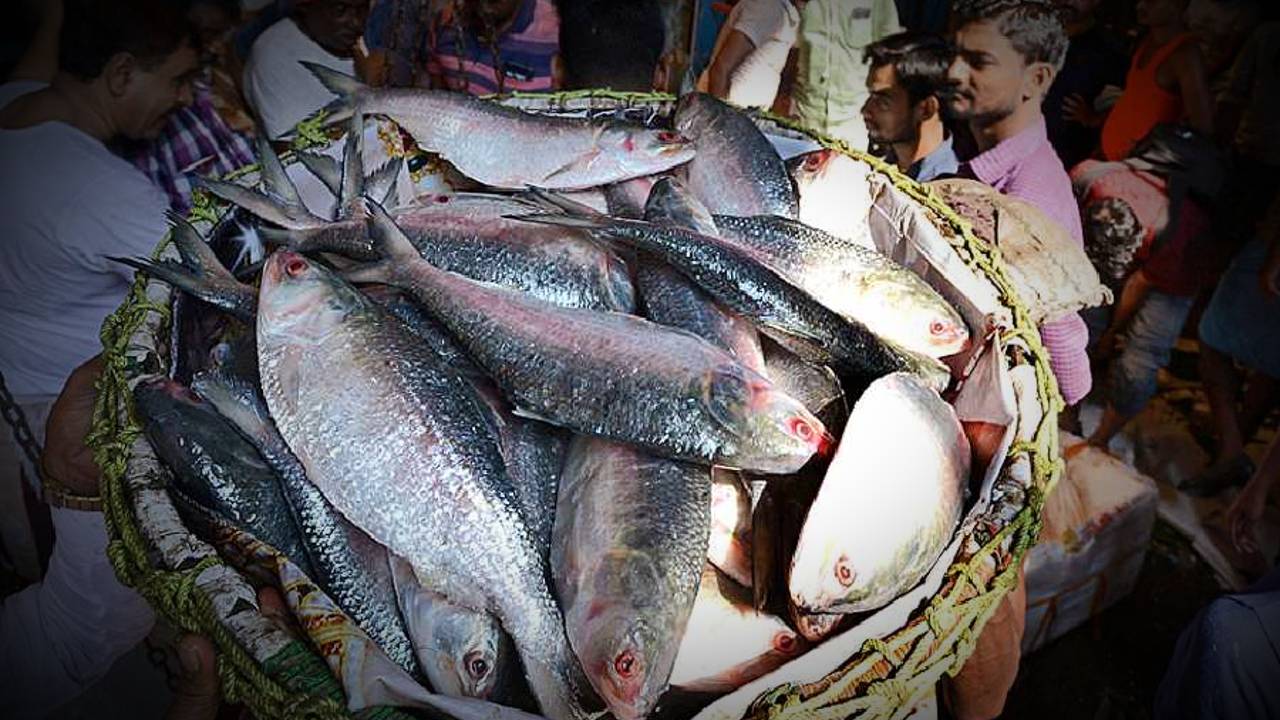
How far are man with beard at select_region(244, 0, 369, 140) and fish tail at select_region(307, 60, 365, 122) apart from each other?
793 mm

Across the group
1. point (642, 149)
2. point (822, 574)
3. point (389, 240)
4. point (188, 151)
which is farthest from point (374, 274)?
point (188, 151)

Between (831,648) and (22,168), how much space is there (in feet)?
5.75

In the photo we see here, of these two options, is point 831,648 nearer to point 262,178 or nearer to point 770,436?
point 770,436

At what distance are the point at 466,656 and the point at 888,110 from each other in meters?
2.39

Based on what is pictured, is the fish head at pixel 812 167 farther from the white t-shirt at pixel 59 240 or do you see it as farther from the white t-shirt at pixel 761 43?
the white t-shirt at pixel 59 240

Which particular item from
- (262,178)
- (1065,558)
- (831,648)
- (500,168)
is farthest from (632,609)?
(1065,558)

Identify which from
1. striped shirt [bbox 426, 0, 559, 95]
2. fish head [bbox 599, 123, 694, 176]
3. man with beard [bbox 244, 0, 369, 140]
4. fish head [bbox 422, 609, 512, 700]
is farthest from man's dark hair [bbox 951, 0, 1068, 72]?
fish head [bbox 422, 609, 512, 700]

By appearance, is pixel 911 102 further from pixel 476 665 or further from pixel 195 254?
pixel 476 665

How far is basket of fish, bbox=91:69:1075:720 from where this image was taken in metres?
0.96

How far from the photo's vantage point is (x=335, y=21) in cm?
261

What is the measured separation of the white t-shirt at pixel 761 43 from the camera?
8.93ft

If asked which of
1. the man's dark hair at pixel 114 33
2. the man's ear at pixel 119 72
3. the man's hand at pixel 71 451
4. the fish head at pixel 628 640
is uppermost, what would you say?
the man's dark hair at pixel 114 33

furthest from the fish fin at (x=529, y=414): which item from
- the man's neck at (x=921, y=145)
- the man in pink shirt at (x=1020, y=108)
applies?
the man's neck at (x=921, y=145)

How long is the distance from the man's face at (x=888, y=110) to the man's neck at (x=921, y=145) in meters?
0.02
